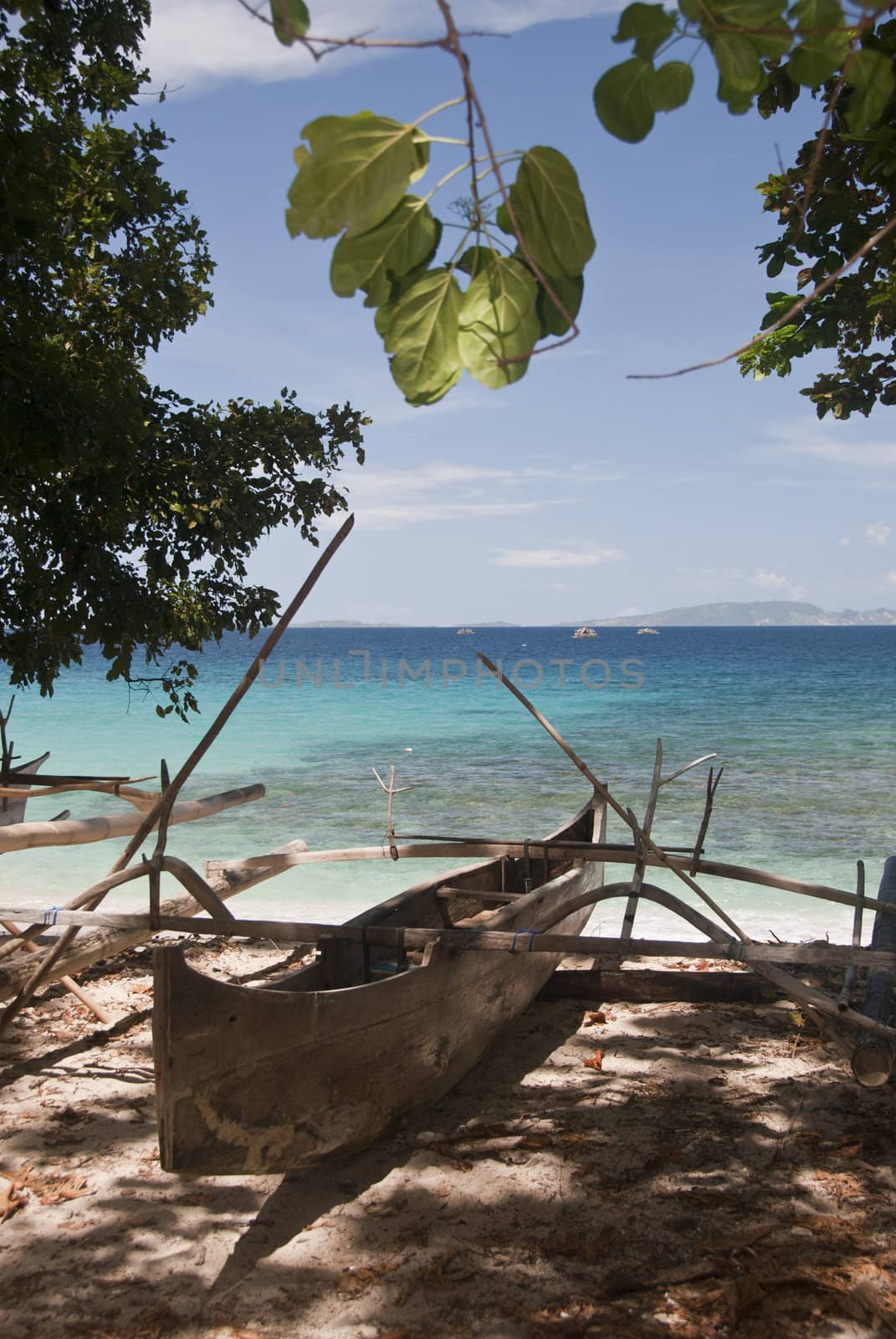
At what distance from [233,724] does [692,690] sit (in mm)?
17925

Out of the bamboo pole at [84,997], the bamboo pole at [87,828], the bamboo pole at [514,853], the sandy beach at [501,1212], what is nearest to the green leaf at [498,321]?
the sandy beach at [501,1212]

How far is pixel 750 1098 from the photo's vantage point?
3676 millimetres

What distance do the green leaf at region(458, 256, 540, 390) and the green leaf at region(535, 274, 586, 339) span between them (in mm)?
16

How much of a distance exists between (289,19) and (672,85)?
13.6 inches

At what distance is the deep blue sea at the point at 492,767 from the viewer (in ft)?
28.8

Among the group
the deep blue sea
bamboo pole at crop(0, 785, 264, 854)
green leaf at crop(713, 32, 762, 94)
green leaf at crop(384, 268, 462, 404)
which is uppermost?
green leaf at crop(713, 32, 762, 94)

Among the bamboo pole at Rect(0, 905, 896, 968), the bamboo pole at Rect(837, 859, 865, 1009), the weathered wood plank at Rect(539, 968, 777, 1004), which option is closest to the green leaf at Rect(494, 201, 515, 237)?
the bamboo pole at Rect(0, 905, 896, 968)

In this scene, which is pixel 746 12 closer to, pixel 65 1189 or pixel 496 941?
pixel 496 941

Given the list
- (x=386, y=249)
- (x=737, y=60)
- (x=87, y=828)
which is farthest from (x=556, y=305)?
(x=87, y=828)

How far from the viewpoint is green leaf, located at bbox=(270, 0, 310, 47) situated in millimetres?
799

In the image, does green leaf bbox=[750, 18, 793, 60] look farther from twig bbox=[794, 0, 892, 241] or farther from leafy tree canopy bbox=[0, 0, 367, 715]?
leafy tree canopy bbox=[0, 0, 367, 715]

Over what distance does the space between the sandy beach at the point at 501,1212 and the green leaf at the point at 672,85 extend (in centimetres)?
261

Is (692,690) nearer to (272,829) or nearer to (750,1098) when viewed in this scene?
(272,829)

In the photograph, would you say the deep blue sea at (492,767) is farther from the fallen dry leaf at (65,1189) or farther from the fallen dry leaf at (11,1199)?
the fallen dry leaf at (11,1199)
